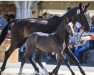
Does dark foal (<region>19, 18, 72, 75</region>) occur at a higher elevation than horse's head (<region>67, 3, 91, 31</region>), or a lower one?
lower

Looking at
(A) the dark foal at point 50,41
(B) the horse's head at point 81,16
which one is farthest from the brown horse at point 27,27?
(A) the dark foal at point 50,41

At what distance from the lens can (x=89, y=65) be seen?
1237 centimetres

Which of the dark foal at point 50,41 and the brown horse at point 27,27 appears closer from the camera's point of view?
the dark foal at point 50,41

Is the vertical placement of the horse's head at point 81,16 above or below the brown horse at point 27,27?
above

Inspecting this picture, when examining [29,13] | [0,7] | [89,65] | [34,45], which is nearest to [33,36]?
[34,45]

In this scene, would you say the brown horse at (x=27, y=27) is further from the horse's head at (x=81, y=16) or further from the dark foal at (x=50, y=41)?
the dark foal at (x=50, y=41)

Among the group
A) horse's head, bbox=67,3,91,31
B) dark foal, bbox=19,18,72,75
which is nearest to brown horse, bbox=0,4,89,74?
horse's head, bbox=67,3,91,31

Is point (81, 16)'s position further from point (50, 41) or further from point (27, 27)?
point (27, 27)

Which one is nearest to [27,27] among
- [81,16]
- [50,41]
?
[50,41]

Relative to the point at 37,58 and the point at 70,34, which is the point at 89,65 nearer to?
the point at 37,58

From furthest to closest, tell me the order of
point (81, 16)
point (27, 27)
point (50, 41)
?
point (27, 27), point (50, 41), point (81, 16)

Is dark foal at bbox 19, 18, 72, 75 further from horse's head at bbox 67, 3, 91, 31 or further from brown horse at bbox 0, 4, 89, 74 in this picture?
brown horse at bbox 0, 4, 89, 74

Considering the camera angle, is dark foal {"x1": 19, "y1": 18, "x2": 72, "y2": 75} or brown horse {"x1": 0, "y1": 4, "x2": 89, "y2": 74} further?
brown horse {"x1": 0, "y1": 4, "x2": 89, "y2": 74}

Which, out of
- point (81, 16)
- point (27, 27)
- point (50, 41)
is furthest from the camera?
point (27, 27)
